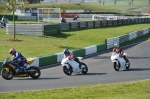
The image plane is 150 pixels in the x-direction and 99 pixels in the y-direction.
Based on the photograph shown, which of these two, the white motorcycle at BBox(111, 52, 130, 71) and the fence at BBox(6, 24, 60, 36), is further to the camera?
the fence at BBox(6, 24, 60, 36)

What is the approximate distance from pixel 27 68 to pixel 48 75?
62.9 inches

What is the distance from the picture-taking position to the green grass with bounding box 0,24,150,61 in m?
29.0

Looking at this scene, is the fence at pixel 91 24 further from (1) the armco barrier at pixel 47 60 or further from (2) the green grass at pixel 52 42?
(1) the armco barrier at pixel 47 60

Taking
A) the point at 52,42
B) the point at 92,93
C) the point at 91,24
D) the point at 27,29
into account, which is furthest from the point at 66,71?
the point at 91,24

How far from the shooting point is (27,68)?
19031 mm

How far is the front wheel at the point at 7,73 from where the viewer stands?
18656 millimetres

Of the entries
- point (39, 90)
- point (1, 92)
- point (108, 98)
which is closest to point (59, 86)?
point (39, 90)

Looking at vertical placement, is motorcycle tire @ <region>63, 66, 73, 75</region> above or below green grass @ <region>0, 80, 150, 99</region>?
below

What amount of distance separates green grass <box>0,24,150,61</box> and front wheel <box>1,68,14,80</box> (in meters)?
6.35

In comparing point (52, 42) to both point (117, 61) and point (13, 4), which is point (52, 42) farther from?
point (117, 61)

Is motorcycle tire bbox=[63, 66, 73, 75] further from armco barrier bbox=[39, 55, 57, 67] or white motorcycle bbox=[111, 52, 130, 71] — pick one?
armco barrier bbox=[39, 55, 57, 67]

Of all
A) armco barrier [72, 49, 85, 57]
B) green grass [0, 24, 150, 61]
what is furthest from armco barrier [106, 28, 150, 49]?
armco barrier [72, 49, 85, 57]

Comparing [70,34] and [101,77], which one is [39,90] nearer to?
[101,77]

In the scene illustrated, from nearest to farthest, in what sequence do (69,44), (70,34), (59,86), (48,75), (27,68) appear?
(59,86) < (27,68) < (48,75) < (69,44) < (70,34)
